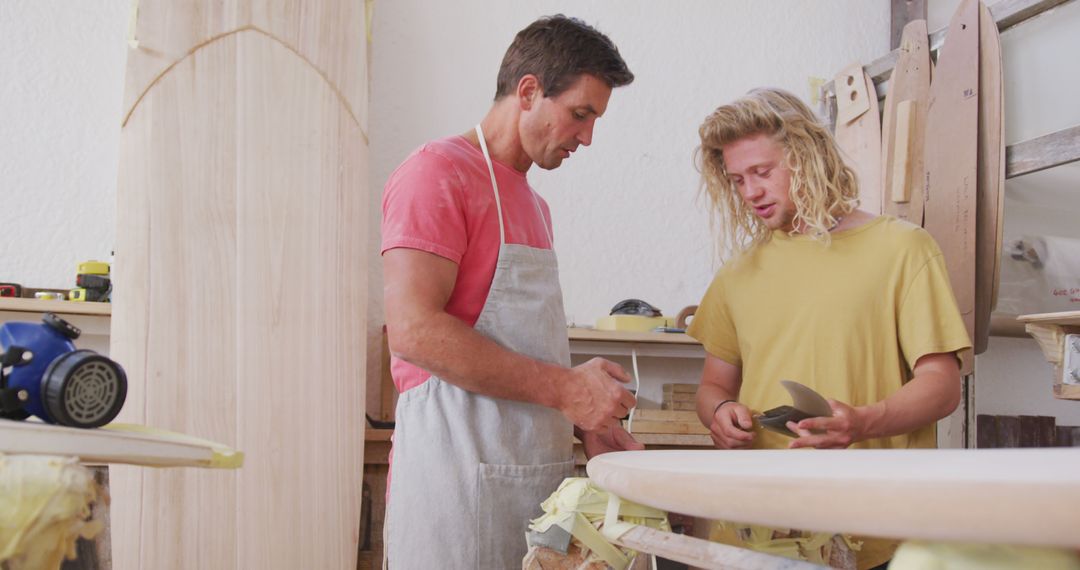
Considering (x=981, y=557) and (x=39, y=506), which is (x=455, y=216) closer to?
(x=39, y=506)

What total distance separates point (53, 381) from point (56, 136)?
2.55 meters

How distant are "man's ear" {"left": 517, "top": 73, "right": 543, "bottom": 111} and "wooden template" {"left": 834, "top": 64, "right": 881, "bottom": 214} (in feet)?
6.61

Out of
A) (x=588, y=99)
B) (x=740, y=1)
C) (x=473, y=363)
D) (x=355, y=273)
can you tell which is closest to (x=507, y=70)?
(x=588, y=99)

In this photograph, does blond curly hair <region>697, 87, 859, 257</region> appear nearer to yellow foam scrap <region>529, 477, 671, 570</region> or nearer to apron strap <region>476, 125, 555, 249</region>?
apron strap <region>476, 125, 555, 249</region>

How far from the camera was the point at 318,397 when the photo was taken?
2.77 meters

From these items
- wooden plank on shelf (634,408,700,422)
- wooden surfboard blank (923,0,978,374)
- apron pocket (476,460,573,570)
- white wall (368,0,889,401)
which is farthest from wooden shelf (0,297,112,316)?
wooden surfboard blank (923,0,978,374)

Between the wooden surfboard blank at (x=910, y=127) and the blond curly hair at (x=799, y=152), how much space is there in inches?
58.4

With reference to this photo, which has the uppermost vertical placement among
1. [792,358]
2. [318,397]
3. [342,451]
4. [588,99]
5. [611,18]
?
[611,18]

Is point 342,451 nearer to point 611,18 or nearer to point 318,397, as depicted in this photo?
point 318,397

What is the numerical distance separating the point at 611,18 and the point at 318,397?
7.02ft

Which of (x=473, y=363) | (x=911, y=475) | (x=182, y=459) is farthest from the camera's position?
(x=473, y=363)

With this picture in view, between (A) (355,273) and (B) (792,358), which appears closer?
(B) (792,358)

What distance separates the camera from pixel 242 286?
108 inches

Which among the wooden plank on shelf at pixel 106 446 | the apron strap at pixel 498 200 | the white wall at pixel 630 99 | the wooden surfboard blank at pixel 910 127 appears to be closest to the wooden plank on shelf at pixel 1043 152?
the wooden surfboard blank at pixel 910 127
